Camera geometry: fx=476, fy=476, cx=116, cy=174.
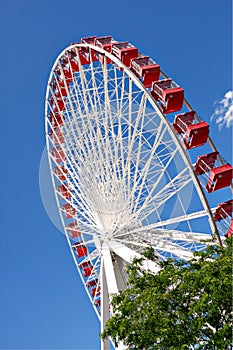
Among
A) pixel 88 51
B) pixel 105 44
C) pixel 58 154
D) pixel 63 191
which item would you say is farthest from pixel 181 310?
pixel 63 191

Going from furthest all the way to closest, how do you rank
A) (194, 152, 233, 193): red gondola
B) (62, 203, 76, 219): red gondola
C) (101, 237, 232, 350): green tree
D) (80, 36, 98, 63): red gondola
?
(62, 203, 76, 219): red gondola
(80, 36, 98, 63): red gondola
(194, 152, 233, 193): red gondola
(101, 237, 232, 350): green tree

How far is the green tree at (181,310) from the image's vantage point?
9.97 meters

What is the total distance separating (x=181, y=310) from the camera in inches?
423

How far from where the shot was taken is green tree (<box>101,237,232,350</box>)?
9.97 m

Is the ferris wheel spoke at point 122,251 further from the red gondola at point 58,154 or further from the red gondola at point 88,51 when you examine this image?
the red gondola at point 88,51

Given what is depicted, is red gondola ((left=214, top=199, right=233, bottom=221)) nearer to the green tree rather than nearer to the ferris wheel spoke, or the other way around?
the green tree

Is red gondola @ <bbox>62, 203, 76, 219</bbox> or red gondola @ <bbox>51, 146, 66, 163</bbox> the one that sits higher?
red gondola @ <bbox>51, 146, 66, 163</bbox>

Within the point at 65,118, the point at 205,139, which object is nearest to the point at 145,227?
the point at 205,139

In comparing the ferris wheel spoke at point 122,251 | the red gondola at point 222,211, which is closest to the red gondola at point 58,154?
the ferris wheel spoke at point 122,251

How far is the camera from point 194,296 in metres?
10.8

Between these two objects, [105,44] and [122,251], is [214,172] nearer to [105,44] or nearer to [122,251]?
[122,251]

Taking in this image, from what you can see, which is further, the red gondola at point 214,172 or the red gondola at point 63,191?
the red gondola at point 63,191

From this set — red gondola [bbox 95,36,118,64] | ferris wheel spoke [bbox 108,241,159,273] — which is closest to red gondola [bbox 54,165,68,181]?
ferris wheel spoke [bbox 108,241,159,273]

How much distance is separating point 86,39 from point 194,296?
1576 centimetres
